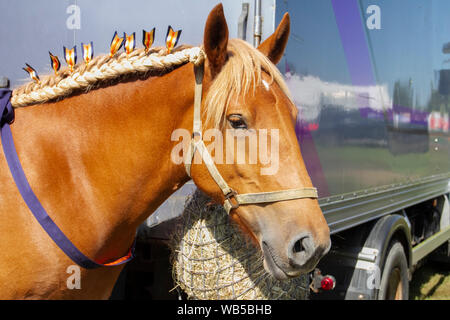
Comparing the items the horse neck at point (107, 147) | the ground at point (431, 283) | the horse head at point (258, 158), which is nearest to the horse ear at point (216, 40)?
the horse head at point (258, 158)

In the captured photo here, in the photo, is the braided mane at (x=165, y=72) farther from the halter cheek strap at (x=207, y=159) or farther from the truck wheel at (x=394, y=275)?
the truck wheel at (x=394, y=275)

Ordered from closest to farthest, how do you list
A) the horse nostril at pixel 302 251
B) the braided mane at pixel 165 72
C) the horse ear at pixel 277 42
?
the horse nostril at pixel 302 251 → the braided mane at pixel 165 72 → the horse ear at pixel 277 42

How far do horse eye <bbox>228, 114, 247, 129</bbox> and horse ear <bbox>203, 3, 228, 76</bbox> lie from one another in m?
0.23

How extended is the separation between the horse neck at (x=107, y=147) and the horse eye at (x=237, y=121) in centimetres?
21

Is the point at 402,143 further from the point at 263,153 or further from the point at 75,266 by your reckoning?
the point at 75,266

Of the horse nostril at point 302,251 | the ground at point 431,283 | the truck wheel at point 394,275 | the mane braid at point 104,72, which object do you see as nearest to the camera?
the horse nostril at point 302,251

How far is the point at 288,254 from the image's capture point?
149 centimetres

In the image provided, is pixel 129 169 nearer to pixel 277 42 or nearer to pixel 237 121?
pixel 237 121

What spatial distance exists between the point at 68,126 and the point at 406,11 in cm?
355

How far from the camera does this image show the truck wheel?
3.17 m

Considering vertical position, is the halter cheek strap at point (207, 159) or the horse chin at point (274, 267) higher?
the halter cheek strap at point (207, 159)

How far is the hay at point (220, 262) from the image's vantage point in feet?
6.79

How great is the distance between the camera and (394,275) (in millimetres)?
3441
